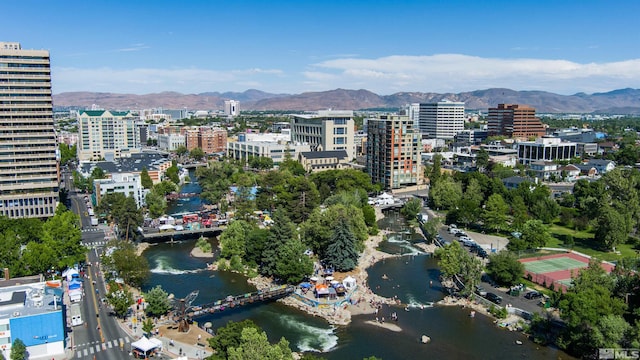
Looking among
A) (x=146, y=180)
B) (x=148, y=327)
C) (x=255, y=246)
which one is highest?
(x=146, y=180)

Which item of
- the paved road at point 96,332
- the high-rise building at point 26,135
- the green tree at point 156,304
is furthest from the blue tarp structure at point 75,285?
the high-rise building at point 26,135

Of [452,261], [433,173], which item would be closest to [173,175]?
[433,173]

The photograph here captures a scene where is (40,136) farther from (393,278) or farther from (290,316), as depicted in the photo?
(393,278)

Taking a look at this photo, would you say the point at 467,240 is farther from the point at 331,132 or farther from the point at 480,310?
the point at 331,132

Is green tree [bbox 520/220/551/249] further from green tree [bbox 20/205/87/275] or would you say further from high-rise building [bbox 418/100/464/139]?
high-rise building [bbox 418/100/464/139]

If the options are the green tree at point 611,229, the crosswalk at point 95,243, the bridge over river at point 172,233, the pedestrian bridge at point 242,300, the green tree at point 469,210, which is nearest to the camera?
the pedestrian bridge at point 242,300

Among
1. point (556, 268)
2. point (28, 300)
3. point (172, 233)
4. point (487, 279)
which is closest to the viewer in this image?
point (28, 300)

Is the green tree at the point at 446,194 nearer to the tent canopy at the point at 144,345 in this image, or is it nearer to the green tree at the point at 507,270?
the green tree at the point at 507,270
